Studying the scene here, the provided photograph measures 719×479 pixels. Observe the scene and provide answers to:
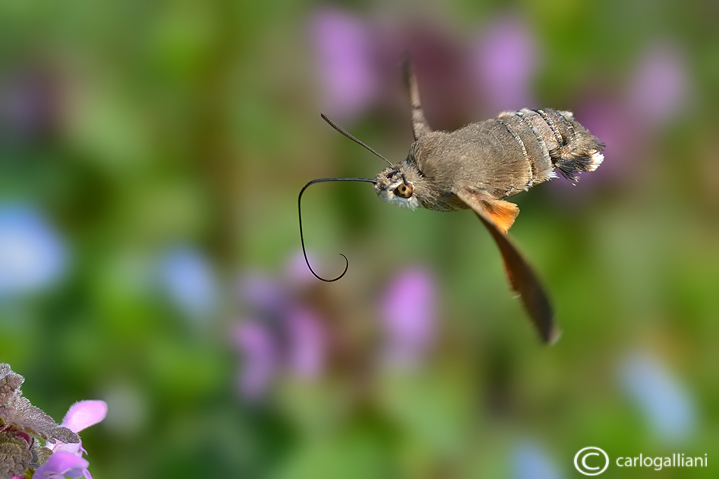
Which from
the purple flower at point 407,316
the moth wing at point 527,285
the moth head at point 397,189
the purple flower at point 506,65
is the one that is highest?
Answer: the purple flower at point 506,65

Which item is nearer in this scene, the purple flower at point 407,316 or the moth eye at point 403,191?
the moth eye at point 403,191

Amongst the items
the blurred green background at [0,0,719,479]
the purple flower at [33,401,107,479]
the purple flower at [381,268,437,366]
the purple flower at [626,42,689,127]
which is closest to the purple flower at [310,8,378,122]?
the blurred green background at [0,0,719,479]

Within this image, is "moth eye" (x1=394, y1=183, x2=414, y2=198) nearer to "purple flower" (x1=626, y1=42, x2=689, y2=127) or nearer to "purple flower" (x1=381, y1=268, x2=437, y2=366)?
"purple flower" (x1=381, y1=268, x2=437, y2=366)

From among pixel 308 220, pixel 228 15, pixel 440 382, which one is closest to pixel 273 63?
pixel 228 15

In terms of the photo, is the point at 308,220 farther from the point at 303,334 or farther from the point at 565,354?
the point at 565,354

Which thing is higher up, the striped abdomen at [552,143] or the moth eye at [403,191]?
the striped abdomen at [552,143]

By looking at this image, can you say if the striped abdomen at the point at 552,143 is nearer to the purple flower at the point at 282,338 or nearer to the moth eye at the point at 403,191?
the moth eye at the point at 403,191
